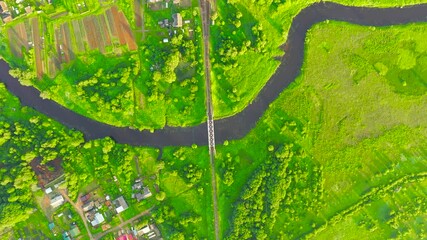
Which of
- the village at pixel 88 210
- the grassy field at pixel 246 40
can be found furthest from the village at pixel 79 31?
the village at pixel 88 210

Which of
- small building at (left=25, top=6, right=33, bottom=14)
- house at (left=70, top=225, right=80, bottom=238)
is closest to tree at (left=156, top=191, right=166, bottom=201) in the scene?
house at (left=70, top=225, right=80, bottom=238)

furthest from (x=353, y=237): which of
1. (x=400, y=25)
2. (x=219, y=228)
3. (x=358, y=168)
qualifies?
(x=400, y=25)

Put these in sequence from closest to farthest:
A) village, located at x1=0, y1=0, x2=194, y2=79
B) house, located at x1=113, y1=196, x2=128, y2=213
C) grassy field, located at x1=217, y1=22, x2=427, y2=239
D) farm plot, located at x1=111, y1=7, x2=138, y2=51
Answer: grassy field, located at x1=217, y1=22, x2=427, y2=239 → house, located at x1=113, y1=196, x2=128, y2=213 → village, located at x1=0, y1=0, x2=194, y2=79 → farm plot, located at x1=111, y1=7, x2=138, y2=51

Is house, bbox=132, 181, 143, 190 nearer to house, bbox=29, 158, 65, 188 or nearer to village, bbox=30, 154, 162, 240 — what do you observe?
village, bbox=30, 154, 162, 240

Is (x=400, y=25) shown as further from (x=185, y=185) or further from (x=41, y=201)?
(x=41, y=201)

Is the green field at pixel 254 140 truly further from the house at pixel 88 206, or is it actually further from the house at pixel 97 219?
the house at pixel 97 219
